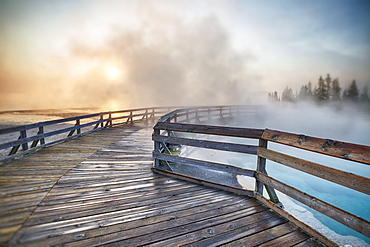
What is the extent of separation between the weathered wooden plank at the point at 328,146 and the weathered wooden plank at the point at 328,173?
0.18m

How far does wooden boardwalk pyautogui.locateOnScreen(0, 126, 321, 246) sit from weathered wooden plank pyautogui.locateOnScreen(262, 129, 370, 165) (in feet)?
3.72

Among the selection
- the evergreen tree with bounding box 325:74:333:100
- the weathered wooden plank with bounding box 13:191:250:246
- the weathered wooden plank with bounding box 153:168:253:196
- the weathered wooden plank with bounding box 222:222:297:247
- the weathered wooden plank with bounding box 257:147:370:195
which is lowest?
the weathered wooden plank with bounding box 222:222:297:247

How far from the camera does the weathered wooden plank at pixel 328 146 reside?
172 centimetres

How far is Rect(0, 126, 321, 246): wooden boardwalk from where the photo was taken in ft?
Result: 4.45

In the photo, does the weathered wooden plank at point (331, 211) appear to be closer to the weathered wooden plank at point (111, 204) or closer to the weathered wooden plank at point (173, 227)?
the weathered wooden plank at point (173, 227)

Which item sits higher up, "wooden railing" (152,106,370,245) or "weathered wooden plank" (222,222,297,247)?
"wooden railing" (152,106,370,245)

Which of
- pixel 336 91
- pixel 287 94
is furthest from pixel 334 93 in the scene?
pixel 287 94

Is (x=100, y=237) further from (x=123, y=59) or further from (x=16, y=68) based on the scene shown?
(x=123, y=59)

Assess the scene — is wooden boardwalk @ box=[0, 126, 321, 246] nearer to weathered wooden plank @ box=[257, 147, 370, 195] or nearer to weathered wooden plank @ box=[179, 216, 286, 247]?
weathered wooden plank @ box=[179, 216, 286, 247]

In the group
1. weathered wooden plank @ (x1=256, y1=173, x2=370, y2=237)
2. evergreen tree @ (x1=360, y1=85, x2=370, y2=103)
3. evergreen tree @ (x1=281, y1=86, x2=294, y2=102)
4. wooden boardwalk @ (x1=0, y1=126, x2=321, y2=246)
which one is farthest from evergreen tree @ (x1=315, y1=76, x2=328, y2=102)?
wooden boardwalk @ (x1=0, y1=126, x2=321, y2=246)

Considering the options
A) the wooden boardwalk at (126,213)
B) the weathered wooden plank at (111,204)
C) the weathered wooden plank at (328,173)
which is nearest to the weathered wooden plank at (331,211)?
the weathered wooden plank at (328,173)

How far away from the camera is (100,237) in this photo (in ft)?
6.75

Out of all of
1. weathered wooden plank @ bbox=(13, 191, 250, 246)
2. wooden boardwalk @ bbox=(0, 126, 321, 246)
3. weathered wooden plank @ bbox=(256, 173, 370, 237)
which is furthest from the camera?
weathered wooden plank @ bbox=(13, 191, 250, 246)

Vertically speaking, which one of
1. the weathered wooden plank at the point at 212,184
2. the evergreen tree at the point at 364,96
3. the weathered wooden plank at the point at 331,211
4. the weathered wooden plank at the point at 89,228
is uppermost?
the evergreen tree at the point at 364,96
